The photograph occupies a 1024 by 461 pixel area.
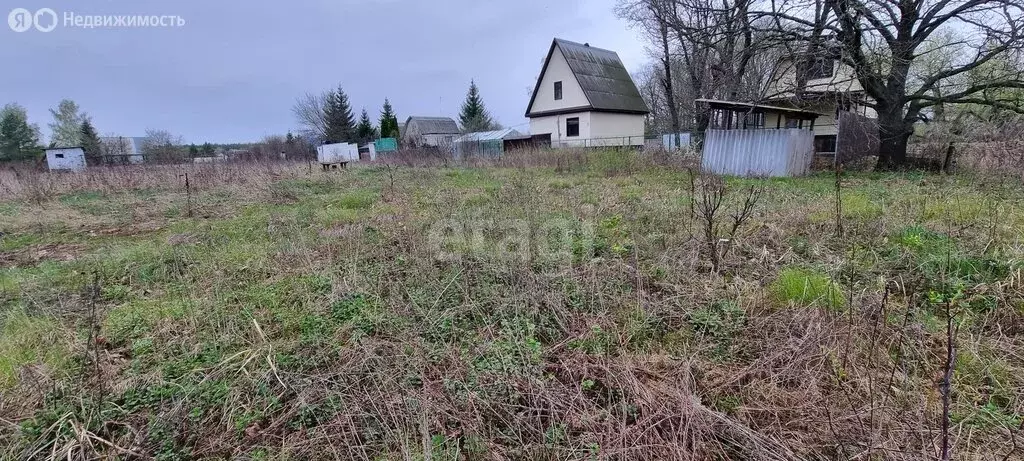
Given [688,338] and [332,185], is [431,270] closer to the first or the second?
[688,338]

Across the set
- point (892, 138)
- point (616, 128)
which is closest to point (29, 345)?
point (892, 138)

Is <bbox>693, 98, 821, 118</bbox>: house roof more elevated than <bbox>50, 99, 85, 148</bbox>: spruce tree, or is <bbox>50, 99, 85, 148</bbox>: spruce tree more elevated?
<bbox>50, 99, 85, 148</bbox>: spruce tree

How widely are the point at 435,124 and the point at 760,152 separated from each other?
38269 millimetres

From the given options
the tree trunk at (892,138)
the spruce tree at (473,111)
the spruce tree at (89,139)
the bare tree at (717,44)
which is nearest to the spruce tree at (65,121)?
the spruce tree at (89,139)

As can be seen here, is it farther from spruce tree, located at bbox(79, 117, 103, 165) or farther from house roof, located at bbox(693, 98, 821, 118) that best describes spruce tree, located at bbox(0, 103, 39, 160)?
house roof, located at bbox(693, 98, 821, 118)

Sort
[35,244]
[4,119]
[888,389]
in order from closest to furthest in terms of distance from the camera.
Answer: [888,389] < [35,244] < [4,119]

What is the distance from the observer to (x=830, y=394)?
1896 mm

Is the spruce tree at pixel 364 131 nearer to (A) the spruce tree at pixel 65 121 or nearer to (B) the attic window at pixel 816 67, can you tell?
(A) the spruce tree at pixel 65 121

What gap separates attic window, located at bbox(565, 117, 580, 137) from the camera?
24.2 m

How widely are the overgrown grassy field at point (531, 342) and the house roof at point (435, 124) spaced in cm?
3955

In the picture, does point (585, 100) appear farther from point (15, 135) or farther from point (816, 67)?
point (15, 135)

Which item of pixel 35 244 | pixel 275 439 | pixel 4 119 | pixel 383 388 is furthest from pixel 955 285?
pixel 4 119

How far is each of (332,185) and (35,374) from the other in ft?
31.0

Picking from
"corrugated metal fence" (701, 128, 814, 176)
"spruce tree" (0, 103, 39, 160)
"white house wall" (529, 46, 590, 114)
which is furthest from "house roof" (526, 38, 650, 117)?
"spruce tree" (0, 103, 39, 160)
